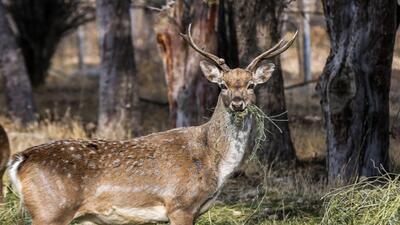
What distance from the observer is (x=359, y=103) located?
10.1 m

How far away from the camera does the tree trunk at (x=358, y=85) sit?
9.87 metres

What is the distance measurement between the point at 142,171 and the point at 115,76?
327 inches

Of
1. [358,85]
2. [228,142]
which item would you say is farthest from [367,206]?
[358,85]

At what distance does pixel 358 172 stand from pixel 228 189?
176 cm

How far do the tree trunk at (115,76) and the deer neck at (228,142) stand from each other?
7801mm

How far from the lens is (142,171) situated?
764cm


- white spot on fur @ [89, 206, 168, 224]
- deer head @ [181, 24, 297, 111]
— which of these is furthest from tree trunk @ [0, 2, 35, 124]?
white spot on fur @ [89, 206, 168, 224]

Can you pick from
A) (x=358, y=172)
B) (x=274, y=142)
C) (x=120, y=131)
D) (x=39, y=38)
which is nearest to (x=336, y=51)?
(x=358, y=172)

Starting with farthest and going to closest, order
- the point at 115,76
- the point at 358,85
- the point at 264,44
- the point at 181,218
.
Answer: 1. the point at 115,76
2. the point at 264,44
3. the point at 358,85
4. the point at 181,218

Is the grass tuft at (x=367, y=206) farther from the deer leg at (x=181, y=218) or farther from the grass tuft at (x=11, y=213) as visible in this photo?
the grass tuft at (x=11, y=213)

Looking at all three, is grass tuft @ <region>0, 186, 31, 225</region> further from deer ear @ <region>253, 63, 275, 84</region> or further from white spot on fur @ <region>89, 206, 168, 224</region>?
deer ear @ <region>253, 63, 275, 84</region>

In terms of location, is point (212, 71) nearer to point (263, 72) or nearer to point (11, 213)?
point (263, 72)

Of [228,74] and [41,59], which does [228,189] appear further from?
[41,59]

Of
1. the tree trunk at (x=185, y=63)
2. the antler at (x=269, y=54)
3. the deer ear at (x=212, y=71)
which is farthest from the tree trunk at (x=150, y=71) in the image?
the antler at (x=269, y=54)
